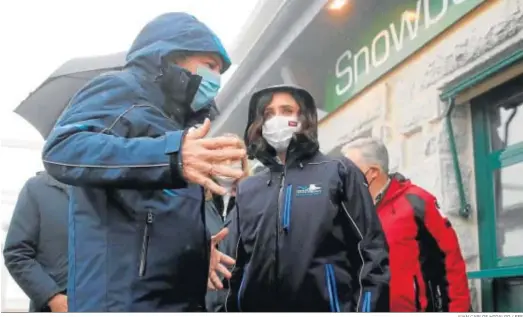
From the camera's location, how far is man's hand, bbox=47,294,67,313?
116 centimetres

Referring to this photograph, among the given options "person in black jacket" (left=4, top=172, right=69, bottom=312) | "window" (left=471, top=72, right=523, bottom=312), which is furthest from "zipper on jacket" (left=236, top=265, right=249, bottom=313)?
"window" (left=471, top=72, right=523, bottom=312)

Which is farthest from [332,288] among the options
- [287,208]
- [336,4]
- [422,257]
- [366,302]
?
[336,4]

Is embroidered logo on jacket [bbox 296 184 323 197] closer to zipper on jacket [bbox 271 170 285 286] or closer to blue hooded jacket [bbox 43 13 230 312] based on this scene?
zipper on jacket [bbox 271 170 285 286]

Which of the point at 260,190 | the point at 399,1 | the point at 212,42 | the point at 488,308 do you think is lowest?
the point at 488,308

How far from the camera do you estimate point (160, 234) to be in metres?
0.80

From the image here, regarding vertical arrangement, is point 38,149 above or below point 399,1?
below

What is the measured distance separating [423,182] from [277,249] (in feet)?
1.24

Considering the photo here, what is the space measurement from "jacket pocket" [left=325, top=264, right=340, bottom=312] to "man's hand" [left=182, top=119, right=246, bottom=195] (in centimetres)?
45

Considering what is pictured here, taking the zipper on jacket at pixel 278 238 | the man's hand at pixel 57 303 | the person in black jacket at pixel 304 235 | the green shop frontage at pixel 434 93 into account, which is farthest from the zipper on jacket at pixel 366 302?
the man's hand at pixel 57 303

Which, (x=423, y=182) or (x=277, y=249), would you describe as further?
(x=423, y=182)

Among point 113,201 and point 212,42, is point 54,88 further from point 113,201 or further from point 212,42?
point 113,201

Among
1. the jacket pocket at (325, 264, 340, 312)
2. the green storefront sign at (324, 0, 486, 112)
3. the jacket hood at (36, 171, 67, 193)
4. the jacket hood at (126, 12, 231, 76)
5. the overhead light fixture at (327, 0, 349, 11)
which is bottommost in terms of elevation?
the jacket pocket at (325, 264, 340, 312)
